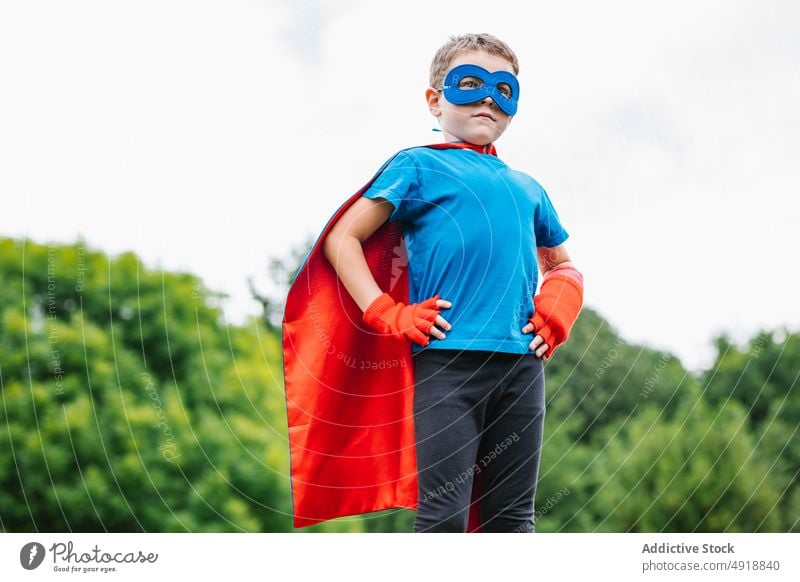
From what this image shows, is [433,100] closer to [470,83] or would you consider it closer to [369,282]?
[470,83]

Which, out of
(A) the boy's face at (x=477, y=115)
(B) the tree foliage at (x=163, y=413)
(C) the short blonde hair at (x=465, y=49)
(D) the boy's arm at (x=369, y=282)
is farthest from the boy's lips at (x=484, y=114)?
(B) the tree foliage at (x=163, y=413)

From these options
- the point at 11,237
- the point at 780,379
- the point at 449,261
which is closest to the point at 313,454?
the point at 449,261

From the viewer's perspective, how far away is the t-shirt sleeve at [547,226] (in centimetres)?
342

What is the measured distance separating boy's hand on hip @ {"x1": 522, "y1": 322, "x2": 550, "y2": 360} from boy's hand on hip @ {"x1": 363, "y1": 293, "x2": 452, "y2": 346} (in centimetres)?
32

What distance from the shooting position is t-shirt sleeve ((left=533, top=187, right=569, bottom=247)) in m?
3.42

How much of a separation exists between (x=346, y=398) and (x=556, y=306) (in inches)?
35.9

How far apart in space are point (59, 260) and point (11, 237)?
194 cm

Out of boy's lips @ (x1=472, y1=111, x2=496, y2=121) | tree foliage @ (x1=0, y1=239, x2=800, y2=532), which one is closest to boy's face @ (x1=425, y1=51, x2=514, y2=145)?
boy's lips @ (x1=472, y1=111, x2=496, y2=121)

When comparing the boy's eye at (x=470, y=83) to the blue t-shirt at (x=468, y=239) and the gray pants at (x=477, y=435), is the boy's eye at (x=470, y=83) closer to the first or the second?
the blue t-shirt at (x=468, y=239)

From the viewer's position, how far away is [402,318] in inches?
118

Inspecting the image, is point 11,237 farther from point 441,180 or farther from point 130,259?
point 441,180

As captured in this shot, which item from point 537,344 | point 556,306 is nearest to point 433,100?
point 556,306

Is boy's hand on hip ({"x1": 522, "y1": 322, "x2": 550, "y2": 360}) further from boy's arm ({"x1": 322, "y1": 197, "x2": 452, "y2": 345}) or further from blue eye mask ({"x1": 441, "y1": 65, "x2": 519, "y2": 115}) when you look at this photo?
blue eye mask ({"x1": 441, "y1": 65, "x2": 519, "y2": 115})

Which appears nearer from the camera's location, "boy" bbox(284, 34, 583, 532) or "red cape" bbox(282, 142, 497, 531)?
"boy" bbox(284, 34, 583, 532)
